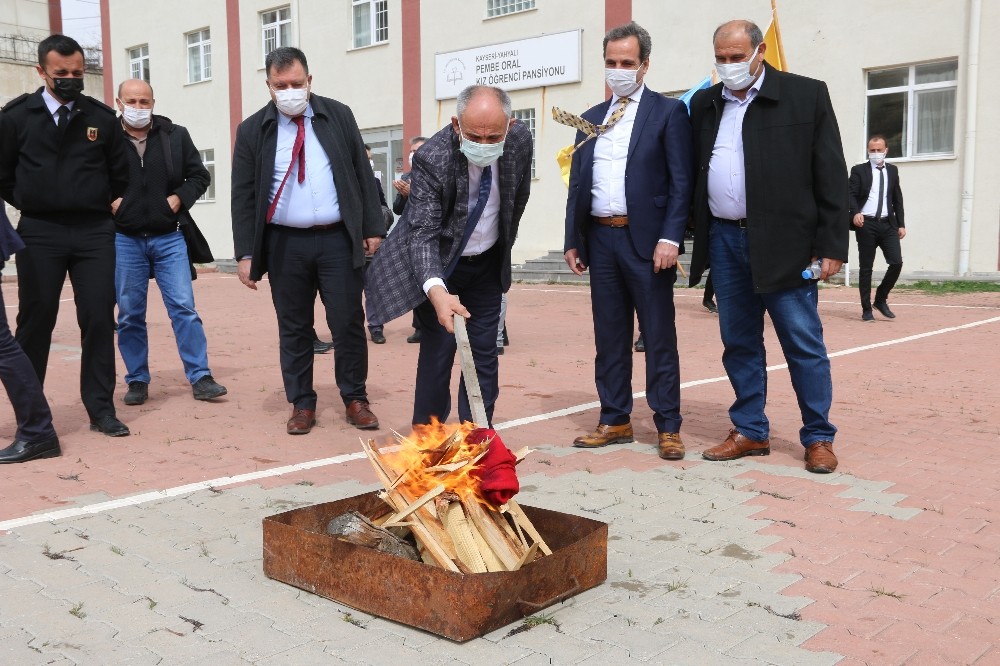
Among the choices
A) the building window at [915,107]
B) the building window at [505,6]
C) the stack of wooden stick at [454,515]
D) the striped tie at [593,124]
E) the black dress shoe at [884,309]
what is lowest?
the black dress shoe at [884,309]

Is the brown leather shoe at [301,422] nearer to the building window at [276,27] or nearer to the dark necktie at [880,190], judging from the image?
the dark necktie at [880,190]

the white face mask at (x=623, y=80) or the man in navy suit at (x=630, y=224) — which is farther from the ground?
the white face mask at (x=623, y=80)

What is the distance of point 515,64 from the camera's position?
22078 mm

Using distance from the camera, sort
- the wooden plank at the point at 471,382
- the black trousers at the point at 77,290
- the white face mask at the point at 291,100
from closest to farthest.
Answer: the wooden plank at the point at 471,382
the black trousers at the point at 77,290
the white face mask at the point at 291,100

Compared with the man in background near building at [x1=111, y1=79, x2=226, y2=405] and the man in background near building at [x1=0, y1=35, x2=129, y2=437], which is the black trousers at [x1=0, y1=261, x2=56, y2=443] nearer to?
the man in background near building at [x1=0, y1=35, x2=129, y2=437]

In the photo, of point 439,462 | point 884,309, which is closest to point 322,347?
point 439,462

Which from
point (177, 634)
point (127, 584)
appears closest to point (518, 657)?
point (177, 634)

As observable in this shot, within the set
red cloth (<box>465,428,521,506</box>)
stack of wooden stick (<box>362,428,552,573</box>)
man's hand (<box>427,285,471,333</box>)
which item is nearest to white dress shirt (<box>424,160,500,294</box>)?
man's hand (<box>427,285,471,333</box>)

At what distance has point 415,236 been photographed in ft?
15.8

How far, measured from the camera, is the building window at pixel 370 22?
24803mm

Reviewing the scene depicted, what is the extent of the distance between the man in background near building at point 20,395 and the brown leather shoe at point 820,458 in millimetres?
4086

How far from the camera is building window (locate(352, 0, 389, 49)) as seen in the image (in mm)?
24803

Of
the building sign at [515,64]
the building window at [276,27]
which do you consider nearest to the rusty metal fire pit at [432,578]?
the building sign at [515,64]

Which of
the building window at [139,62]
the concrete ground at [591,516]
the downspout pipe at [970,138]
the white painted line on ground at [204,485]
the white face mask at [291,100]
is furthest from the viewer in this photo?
the building window at [139,62]
